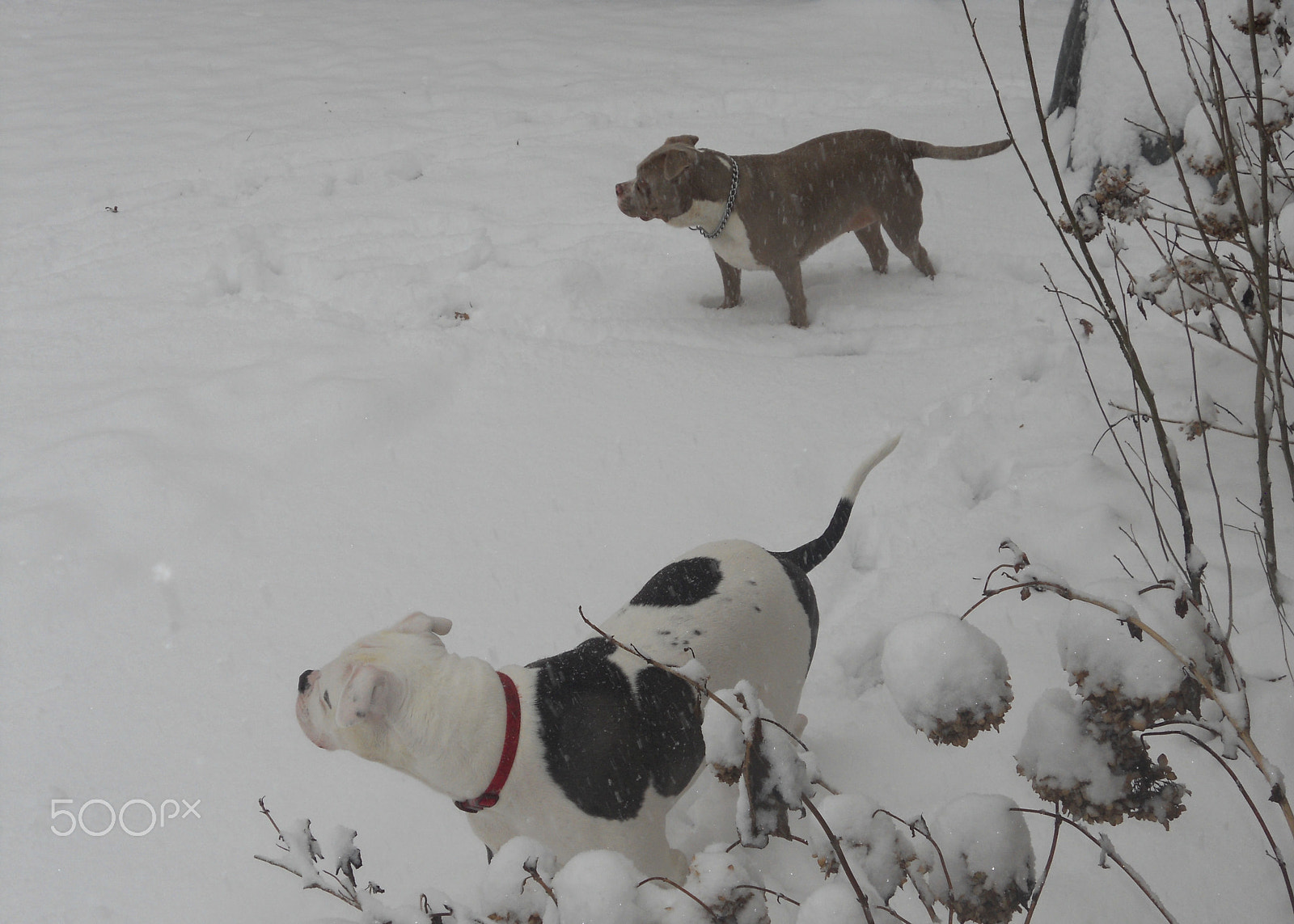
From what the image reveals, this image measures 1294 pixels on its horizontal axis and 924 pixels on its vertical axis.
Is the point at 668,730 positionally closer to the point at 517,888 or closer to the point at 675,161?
the point at 517,888

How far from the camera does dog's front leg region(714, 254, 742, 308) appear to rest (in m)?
4.07

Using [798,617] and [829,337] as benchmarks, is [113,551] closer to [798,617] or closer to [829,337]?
[798,617]

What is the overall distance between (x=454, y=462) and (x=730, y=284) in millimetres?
1569

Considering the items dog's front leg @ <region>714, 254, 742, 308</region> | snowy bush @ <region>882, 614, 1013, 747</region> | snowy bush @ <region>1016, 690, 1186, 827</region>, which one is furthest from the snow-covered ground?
snowy bush @ <region>882, 614, 1013, 747</region>

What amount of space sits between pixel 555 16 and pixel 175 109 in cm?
370

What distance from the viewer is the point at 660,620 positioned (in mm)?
1921

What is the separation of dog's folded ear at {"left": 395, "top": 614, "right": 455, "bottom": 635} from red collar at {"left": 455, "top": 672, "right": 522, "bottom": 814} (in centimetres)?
23

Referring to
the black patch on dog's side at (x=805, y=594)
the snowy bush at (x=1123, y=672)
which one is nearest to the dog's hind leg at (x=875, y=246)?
the black patch on dog's side at (x=805, y=594)

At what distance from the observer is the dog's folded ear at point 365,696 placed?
1602 millimetres

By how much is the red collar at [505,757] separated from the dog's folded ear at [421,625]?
23cm

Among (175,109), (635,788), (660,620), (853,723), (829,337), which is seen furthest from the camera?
(175,109)

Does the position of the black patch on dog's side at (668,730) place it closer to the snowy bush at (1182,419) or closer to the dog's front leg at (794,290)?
the snowy bush at (1182,419)

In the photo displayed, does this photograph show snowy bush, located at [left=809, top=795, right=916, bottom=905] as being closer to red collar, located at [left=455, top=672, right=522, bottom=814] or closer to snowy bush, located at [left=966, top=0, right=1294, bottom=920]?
snowy bush, located at [left=966, top=0, right=1294, bottom=920]

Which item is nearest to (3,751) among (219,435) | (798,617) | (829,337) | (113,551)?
(113,551)
